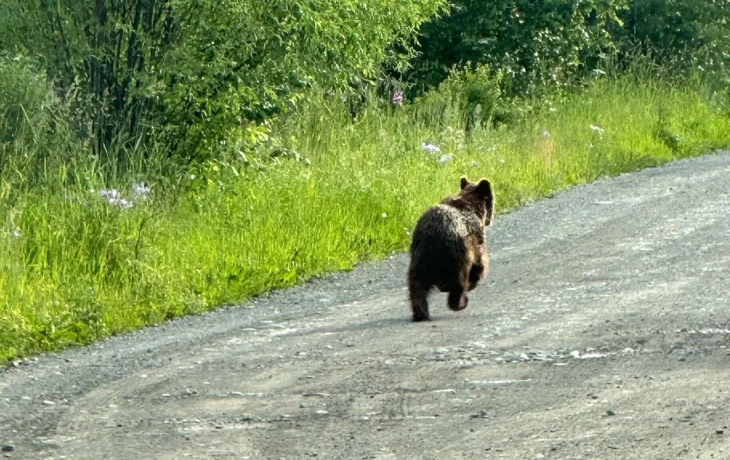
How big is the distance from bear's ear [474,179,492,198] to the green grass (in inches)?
62.0

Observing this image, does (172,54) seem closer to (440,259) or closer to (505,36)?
(440,259)

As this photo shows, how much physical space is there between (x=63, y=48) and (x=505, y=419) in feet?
22.8

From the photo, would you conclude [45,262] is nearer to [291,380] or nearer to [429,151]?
[291,380]

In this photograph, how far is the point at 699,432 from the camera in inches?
273

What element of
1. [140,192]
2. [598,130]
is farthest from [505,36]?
[140,192]

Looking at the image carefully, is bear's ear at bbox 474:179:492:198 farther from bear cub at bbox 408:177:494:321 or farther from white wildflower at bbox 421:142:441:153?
white wildflower at bbox 421:142:441:153

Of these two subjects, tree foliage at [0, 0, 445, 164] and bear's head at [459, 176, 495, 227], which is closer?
bear's head at [459, 176, 495, 227]

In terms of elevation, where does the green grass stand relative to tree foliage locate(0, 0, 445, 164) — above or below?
below

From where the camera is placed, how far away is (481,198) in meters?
10.9

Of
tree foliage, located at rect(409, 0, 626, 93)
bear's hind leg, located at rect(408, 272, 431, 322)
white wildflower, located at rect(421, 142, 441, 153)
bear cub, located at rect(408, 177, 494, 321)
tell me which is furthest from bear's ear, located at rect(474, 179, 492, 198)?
tree foliage, located at rect(409, 0, 626, 93)

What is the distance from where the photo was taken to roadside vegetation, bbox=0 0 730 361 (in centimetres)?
1080

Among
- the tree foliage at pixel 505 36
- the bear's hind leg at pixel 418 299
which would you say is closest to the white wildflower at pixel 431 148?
the tree foliage at pixel 505 36

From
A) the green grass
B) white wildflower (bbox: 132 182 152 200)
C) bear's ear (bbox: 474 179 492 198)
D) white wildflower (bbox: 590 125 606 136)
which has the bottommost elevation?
white wildflower (bbox: 590 125 606 136)

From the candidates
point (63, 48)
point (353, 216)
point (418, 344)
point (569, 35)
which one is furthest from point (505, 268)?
point (569, 35)
